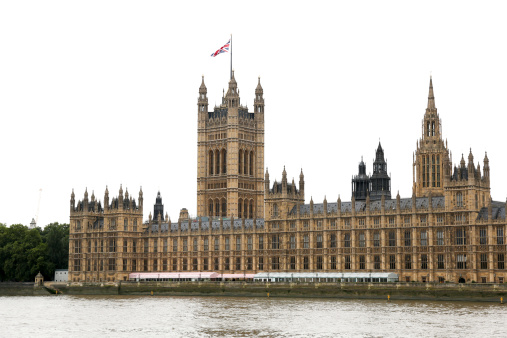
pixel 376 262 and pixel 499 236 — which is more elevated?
pixel 499 236

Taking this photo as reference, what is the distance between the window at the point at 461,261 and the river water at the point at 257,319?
17.6m

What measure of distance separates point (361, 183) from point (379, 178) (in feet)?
18.4

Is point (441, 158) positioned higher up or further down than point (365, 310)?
higher up

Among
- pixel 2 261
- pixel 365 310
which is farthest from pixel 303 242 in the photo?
pixel 2 261

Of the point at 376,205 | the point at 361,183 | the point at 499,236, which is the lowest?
the point at 499,236

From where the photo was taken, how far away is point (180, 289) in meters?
156

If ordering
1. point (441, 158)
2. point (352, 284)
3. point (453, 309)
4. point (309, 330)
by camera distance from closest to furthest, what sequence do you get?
point (309, 330) < point (453, 309) < point (352, 284) < point (441, 158)

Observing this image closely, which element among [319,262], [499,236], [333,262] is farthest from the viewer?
[319,262]

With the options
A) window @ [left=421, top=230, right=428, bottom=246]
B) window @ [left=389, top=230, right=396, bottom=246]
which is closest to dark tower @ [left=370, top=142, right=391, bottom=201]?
window @ [left=389, top=230, right=396, bottom=246]

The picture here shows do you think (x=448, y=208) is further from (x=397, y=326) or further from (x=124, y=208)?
(x=124, y=208)

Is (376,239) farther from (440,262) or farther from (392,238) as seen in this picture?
(440,262)

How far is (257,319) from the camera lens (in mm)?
102375

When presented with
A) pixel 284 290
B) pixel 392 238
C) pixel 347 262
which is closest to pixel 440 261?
pixel 392 238

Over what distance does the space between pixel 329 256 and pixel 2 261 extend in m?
65.2
